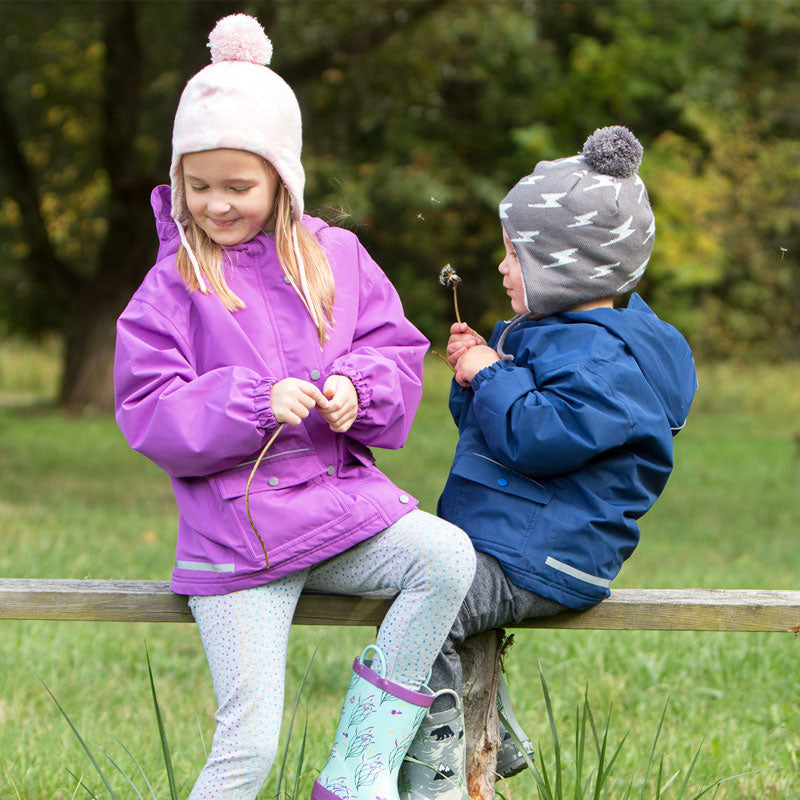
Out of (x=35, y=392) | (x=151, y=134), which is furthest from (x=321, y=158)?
(x=35, y=392)

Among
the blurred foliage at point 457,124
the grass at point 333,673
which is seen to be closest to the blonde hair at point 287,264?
the grass at point 333,673

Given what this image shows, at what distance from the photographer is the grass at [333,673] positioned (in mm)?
3297

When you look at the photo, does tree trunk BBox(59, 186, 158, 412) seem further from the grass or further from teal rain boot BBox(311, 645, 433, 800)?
teal rain boot BBox(311, 645, 433, 800)

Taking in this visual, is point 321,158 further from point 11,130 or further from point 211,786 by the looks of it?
point 211,786

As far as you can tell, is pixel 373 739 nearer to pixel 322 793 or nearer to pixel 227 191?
pixel 322 793

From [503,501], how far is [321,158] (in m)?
14.8

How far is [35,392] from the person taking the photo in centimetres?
1697

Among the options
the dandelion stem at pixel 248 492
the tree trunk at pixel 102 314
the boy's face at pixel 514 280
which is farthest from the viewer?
the tree trunk at pixel 102 314

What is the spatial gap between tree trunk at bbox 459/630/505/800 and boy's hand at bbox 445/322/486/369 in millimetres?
590

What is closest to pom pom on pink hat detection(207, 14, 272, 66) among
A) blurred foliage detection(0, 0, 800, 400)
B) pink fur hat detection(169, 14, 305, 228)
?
pink fur hat detection(169, 14, 305, 228)

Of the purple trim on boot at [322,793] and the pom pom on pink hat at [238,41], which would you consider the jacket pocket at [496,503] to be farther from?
the pom pom on pink hat at [238,41]

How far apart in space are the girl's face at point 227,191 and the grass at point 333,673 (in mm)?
1054

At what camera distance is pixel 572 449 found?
2246 mm

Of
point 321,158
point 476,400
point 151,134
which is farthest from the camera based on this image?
point 321,158
